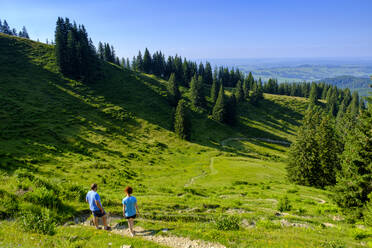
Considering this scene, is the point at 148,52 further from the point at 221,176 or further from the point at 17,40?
the point at 221,176

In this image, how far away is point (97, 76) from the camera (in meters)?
96.2

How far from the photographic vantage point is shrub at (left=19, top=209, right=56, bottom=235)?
31.6ft

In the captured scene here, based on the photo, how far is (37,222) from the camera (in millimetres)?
9898

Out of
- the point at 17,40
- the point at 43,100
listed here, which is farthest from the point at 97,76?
the point at 17,40

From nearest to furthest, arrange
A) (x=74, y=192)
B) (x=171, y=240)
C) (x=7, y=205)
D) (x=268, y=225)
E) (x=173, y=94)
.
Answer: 1. (x=171, y=240)
2. (x=7, y=205)
3. (x=268, y=225)
4. (x=74, y=192)
5. (x=173, y=94)

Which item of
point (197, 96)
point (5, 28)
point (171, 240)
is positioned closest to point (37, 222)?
point (171, 240)

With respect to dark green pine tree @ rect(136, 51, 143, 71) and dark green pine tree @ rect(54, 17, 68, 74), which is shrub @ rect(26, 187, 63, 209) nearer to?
dark green pine tree @ rect(54, 17, 68, 74)

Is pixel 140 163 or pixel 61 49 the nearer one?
pixel 140 163

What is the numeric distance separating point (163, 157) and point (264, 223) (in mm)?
43040

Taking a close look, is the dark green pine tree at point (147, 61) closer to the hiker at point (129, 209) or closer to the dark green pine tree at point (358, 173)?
the dark green pine tree at point (358, 173)

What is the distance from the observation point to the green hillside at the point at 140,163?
11.3 meters

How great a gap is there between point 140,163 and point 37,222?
1471 inches

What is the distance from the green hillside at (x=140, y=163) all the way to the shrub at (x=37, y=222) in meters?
0.31

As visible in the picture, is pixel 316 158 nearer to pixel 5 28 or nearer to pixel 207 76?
pixel 207 76
